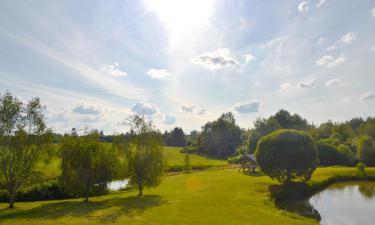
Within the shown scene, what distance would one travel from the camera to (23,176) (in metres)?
33.8

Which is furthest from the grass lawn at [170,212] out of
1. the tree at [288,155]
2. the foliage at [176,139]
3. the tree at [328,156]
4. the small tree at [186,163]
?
the foliage at [176,139]

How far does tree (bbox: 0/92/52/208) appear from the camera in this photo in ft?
108

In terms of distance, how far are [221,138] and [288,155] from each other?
96655 millimetres

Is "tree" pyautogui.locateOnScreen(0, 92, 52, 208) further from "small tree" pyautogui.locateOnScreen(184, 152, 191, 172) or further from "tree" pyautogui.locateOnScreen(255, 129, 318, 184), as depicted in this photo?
"small tree" pyautogui.locateOnScreen(184, 152, 191, 172)

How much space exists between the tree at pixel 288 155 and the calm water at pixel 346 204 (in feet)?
15.8

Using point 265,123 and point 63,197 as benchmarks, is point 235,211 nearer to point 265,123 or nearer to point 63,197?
point 63,197

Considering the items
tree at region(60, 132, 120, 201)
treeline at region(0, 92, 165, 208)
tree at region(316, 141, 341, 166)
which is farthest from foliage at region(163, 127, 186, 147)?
tree at region(60, 132, 120, 201)

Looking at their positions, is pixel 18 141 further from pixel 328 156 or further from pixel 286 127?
pixel 286 127

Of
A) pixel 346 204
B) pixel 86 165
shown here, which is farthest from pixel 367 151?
pixel 86 165

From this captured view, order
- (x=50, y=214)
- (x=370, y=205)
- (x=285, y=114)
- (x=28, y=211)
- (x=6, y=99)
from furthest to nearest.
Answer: (x=285, y=114) < (x=370, y=205) < (x=6, y=99) < (x=28, y=211) < (x=50, y=214)

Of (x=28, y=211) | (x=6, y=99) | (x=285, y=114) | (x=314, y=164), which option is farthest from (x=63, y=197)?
(x=285, y=114)

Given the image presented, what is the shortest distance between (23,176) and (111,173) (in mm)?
9548

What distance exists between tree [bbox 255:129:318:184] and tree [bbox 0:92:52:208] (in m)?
31.4

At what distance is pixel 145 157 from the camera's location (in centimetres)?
A: 4091
